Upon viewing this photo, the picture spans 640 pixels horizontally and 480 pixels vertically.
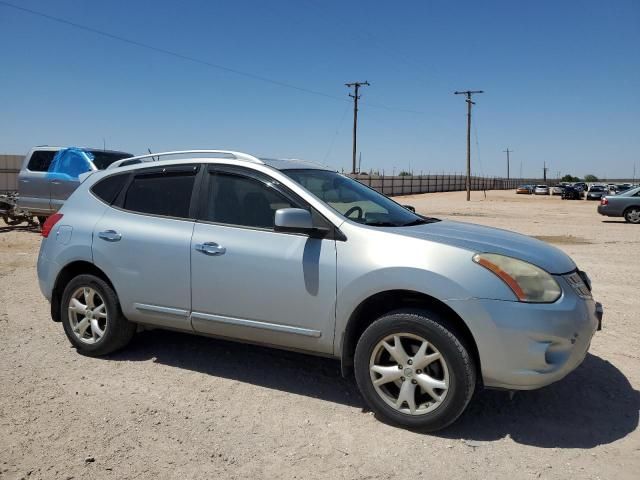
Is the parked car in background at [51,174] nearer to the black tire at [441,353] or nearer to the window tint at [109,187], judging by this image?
the window tint at [109,187]

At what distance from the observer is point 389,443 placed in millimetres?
3285

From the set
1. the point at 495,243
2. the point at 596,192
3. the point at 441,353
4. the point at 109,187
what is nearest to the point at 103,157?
→ the point at 109,187

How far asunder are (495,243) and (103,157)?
36.0 ft

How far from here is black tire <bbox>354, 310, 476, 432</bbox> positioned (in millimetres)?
3242

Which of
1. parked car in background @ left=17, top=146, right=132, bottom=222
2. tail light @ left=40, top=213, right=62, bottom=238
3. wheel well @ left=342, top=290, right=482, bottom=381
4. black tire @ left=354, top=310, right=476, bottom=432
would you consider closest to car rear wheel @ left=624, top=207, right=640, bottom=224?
parked car in background @ left=17, top=146, right=132, bottom=222

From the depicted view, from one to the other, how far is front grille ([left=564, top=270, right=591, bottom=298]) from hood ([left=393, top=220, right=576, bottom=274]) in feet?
0.17

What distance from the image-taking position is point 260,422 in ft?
11.7

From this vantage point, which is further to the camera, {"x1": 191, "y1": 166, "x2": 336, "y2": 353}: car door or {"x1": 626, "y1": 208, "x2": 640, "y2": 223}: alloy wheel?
{"x1": 626, "y1": 208, "x2": 640, "y2": 223}: alloy wheel

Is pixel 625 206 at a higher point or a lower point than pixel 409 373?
higher

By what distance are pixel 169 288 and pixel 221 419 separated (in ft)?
3.80

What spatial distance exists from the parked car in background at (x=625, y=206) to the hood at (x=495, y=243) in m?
19.8

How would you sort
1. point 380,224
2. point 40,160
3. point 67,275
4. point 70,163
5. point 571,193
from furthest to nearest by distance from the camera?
point 571,193 → point 40,160 → point 70,163 → point 67,275 → point 380,224

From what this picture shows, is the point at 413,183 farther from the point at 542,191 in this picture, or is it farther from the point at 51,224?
the point at 51,224

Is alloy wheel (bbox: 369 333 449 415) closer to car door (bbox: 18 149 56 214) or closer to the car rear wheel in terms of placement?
car door (bbox: 18 149 56 214)
